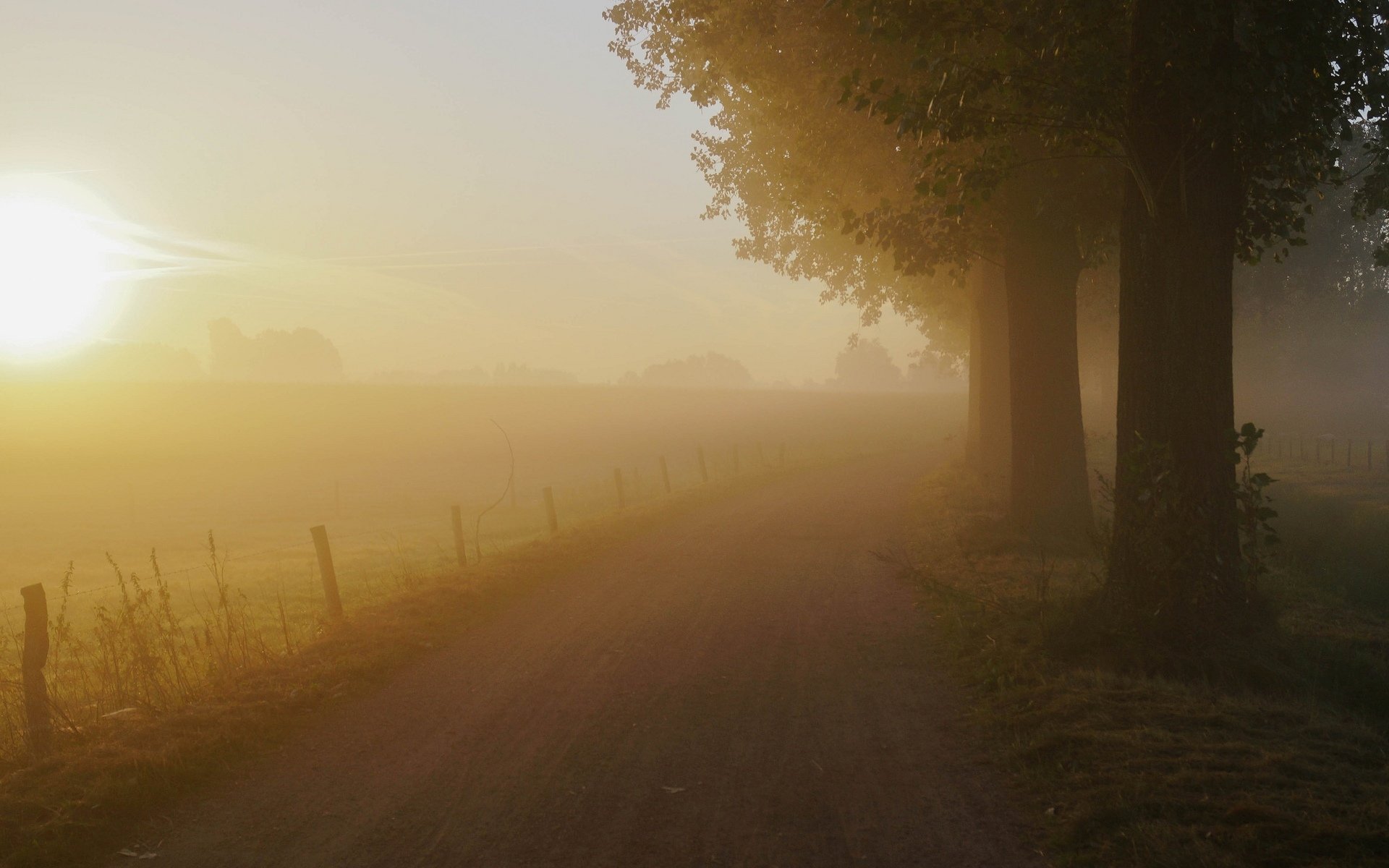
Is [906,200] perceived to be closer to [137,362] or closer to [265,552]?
[265,552]

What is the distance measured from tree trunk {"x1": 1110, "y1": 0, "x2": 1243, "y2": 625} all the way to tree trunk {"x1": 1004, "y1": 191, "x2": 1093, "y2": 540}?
6.15 m

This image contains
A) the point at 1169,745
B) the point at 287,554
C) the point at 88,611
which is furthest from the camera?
the point at 287,554

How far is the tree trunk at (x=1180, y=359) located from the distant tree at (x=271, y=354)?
187 metres

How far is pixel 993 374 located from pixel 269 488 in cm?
4016

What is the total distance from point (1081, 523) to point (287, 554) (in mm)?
21877

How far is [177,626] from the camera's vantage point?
1291 cm

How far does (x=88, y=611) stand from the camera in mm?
17547

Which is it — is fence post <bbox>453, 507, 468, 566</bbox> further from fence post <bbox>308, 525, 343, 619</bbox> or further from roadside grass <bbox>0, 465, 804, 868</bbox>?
fence post <bbox>308, 525, 343, 619</bbox>

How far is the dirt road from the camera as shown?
5129 millimetres

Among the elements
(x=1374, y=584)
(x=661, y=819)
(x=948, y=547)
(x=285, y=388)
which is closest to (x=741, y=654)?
(x=661, y=819)

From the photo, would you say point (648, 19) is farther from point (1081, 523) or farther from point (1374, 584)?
point (1374, 584)

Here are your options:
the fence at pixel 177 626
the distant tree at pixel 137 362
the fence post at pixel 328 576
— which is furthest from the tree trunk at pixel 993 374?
the distant tree at pixel 137 362

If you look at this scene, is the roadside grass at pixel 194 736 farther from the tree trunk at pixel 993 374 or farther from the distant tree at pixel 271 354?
the distant tree at pixel 271 354

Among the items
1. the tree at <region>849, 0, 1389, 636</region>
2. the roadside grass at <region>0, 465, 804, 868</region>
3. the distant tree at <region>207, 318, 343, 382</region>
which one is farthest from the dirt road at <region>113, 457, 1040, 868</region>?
the distant tree at <region>207, 318, 343, 382</region>
